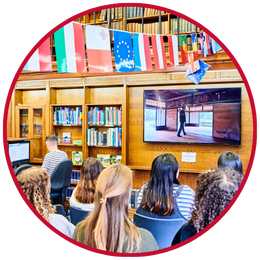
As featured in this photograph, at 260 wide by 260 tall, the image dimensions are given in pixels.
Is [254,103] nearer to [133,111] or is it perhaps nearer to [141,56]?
[141,56]

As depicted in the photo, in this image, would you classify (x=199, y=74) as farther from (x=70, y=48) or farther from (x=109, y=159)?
(x=109, y=159)

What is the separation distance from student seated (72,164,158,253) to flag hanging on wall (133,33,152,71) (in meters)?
1.12

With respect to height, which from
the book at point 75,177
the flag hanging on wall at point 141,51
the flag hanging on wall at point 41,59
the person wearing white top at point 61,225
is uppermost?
the flag hanging on wall at point 141,51

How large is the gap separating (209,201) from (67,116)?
8.37 feet

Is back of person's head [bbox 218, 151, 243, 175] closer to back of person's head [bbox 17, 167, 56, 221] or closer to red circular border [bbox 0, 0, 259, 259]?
red circular border [bbox 0, 0, 259, 259]

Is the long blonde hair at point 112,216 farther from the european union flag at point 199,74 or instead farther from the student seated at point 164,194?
the european union flag at point 199,74

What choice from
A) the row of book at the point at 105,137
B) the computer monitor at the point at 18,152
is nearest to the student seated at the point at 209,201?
the computer monitor at the point at 18,152

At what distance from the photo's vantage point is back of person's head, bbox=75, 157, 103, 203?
1475 mm

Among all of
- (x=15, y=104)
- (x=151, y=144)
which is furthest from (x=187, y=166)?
(x=15, y=104)

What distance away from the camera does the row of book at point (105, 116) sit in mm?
3049

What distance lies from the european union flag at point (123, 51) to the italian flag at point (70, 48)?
26 cm

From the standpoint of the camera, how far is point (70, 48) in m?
1.44

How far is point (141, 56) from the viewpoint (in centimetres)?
187

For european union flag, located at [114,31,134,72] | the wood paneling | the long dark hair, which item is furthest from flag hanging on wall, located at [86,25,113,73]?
the wood paneling
